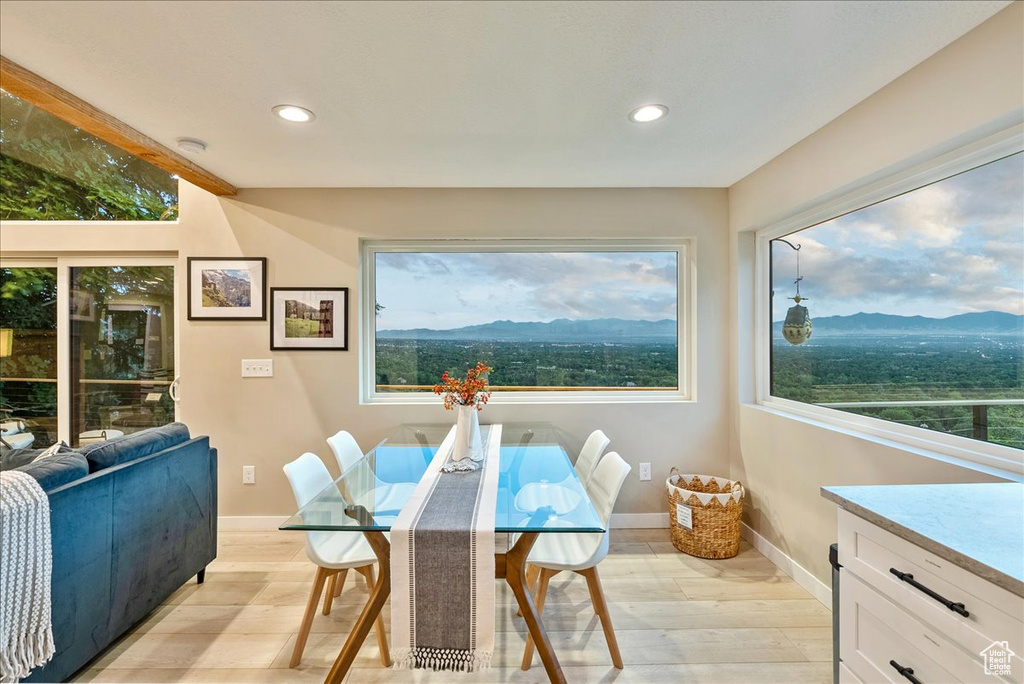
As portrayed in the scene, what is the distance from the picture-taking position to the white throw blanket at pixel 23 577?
1.36 meters

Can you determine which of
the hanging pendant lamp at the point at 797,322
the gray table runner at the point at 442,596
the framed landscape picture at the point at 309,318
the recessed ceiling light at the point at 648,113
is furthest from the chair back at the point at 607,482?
the framed landscape picture at the point at 309,318

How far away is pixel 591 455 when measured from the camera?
240cm

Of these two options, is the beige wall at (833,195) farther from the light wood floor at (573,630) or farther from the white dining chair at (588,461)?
the white dining chair at (588,461)

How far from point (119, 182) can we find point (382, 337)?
2101 millimetres

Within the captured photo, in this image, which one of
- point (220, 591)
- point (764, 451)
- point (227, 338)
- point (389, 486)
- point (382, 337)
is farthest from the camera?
point (382, 337)

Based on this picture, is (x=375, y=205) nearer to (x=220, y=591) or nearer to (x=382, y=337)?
(x=382, y=337)

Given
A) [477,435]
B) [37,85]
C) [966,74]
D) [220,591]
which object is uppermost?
[37,85]

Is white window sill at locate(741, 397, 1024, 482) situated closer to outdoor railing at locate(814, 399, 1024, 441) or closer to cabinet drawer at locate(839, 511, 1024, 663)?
outdoor railing at locate(814, 399, 1024, 441)

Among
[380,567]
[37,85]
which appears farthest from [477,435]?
[37,85]

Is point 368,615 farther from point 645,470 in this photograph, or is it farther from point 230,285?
point 230,285

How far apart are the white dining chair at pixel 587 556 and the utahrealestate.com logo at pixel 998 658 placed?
973 millimetres

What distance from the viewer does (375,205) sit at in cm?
303

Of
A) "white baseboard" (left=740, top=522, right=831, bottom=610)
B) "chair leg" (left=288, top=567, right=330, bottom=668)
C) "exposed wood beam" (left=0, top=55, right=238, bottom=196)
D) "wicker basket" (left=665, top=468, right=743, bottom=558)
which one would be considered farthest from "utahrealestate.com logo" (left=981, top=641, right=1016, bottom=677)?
"exposed wood beam" (left=0, top=55, right=238, bottom=196)

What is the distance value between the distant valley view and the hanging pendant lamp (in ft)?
0.16
